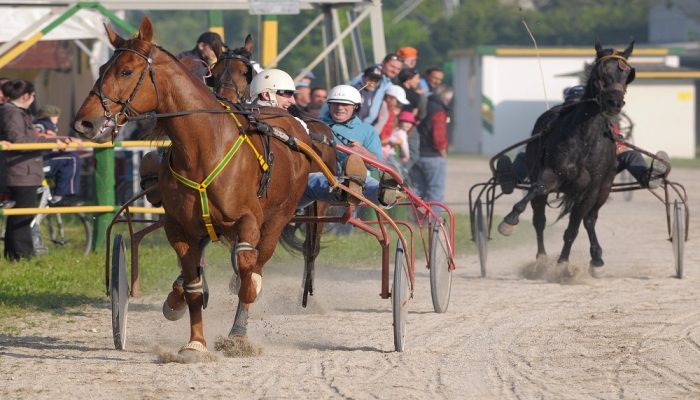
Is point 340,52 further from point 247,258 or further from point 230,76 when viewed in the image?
point 247,258

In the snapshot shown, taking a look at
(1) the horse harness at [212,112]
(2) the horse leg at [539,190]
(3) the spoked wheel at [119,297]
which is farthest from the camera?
(2) the horse leg at [539,190]

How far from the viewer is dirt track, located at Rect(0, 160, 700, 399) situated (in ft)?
21.3

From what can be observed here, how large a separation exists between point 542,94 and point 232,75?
29.4m

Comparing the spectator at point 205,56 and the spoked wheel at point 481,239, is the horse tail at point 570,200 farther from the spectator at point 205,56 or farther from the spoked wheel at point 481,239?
the spectator at point 205,56

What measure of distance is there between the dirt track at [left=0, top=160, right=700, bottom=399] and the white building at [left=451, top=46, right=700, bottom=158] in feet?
78.5

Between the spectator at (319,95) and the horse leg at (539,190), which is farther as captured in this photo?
the spectator at (319,95)

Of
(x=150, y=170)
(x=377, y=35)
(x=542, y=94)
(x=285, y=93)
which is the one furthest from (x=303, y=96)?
(x=542, y=94)

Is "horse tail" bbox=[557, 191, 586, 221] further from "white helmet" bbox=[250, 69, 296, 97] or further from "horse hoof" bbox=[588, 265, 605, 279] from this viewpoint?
"white helmet" bbox=[250, 69, 296, 97]

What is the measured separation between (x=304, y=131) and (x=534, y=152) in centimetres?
390

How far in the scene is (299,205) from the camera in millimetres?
8438

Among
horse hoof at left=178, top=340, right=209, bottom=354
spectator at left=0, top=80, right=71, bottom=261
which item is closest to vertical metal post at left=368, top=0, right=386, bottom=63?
spectator at left=0, top=80, right=71, bottom=261

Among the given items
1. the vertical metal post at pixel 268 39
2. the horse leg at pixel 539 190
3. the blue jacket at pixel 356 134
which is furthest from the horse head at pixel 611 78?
the vertical metal post at pixel 268 39

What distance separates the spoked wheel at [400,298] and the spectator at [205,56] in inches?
67.5

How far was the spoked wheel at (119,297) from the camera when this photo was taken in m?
7.62
